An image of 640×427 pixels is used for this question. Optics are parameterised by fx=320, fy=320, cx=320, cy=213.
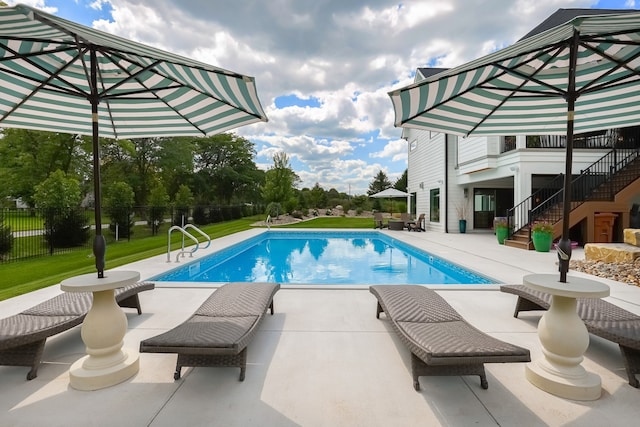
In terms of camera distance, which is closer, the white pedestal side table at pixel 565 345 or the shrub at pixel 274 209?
the white pedestal side table at pixel 565 345

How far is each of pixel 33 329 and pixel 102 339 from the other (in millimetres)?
676

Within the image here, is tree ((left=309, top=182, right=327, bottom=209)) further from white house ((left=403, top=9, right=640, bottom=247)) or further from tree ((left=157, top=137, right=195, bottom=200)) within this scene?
white house ((left=403, top=9, right=640, bottom=247))

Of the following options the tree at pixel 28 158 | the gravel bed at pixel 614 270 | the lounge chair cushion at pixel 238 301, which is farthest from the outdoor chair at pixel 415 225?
the tree at pixel 28 158

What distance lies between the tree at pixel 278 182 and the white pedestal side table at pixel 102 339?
24362 millimetres

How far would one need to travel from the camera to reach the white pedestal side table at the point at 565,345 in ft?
7.77

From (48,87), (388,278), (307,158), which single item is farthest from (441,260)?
(307,158)

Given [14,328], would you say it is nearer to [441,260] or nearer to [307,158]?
[441,260]

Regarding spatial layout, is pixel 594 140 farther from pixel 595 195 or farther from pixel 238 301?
pixel 238 301

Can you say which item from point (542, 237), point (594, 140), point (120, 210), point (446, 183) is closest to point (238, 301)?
point (542, 237)

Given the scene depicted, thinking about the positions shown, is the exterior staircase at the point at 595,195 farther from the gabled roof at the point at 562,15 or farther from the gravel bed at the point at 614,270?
the gabled roof at the point at 562,15

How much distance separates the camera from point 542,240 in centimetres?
970

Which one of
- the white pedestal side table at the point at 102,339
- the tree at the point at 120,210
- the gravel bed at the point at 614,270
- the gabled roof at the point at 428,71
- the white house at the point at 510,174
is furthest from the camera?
the gabled roof at the point at 428,71

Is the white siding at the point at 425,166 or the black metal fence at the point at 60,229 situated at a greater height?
the white siding at the point at 425,166

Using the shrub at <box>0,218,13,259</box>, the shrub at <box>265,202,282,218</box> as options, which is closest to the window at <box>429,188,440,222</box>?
the shrub at <box>265,202,282,218</box>
